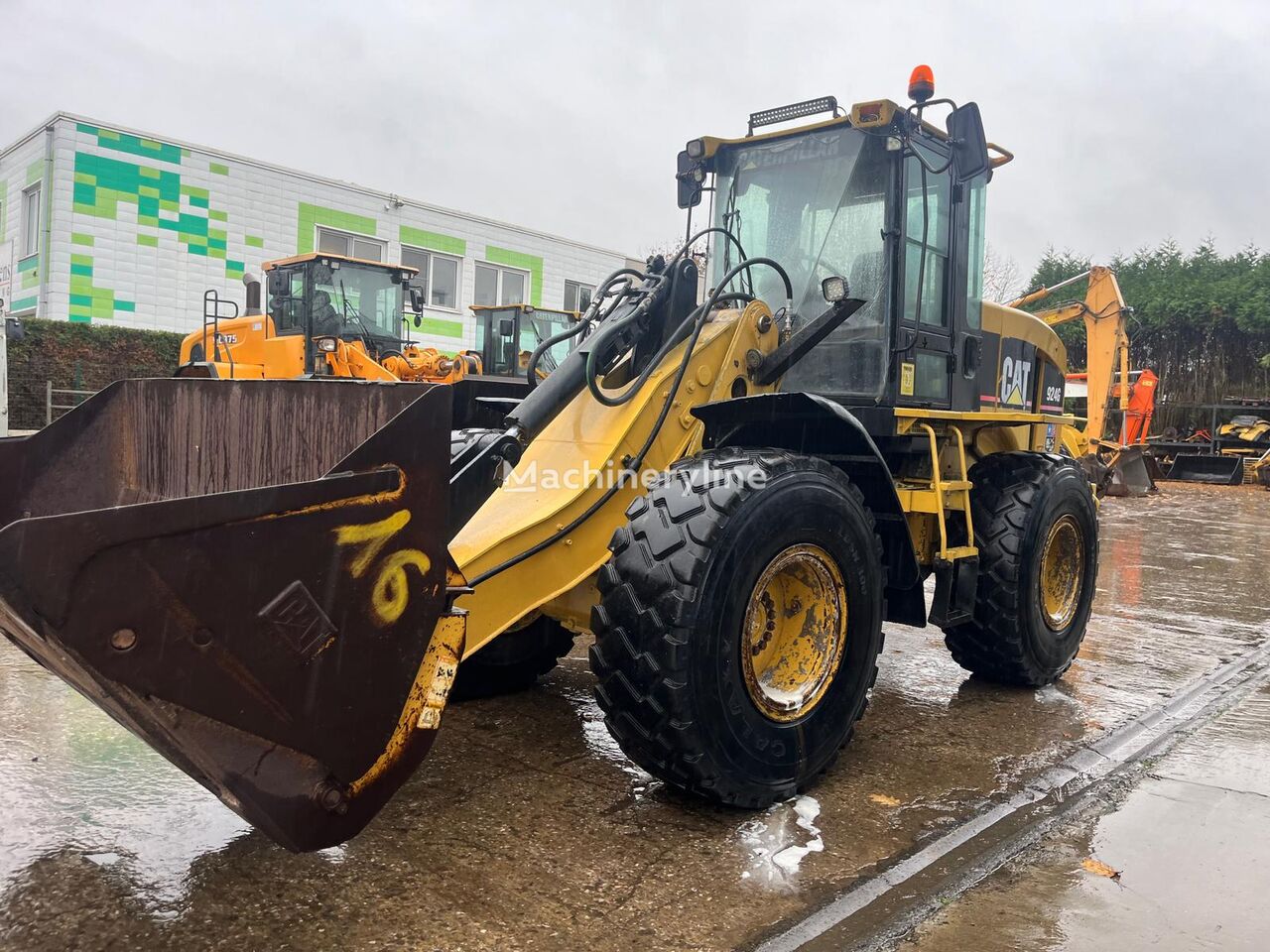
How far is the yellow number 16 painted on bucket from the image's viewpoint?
2.37 meters

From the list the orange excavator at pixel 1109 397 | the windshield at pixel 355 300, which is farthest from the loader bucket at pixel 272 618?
the orange excavator at pixel 1109 397

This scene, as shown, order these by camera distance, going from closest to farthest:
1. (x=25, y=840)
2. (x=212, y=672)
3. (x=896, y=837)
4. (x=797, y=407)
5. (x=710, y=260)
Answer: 1. (x=212, y=672)
2. (x=25, y=840)
3. (x=896, y=837)
4. (x=797, y=407)
5. (x=710, y=260)

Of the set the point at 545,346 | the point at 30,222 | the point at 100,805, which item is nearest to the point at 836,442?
the point at 545,346

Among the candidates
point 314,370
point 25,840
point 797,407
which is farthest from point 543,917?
point 314,370

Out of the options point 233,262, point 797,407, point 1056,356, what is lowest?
point 797,407

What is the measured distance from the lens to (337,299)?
1276 centimetres

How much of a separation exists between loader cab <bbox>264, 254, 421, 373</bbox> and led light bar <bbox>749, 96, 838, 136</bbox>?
872 centimetres

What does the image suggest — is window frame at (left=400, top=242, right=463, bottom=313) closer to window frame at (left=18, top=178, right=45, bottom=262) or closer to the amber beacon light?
window frame at (left=18, top=178, right=45, bottom=262)

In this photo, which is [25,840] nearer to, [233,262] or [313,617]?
[313,617]

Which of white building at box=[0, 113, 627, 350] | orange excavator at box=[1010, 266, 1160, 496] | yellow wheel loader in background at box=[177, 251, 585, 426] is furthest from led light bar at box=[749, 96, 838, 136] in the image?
white building at box=[0, 113, 627, 350]

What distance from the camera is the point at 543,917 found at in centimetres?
262

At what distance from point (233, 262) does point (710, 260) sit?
16.3 m

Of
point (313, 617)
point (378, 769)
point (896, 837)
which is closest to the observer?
point (313, 617)

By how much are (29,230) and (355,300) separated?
9257 mm
